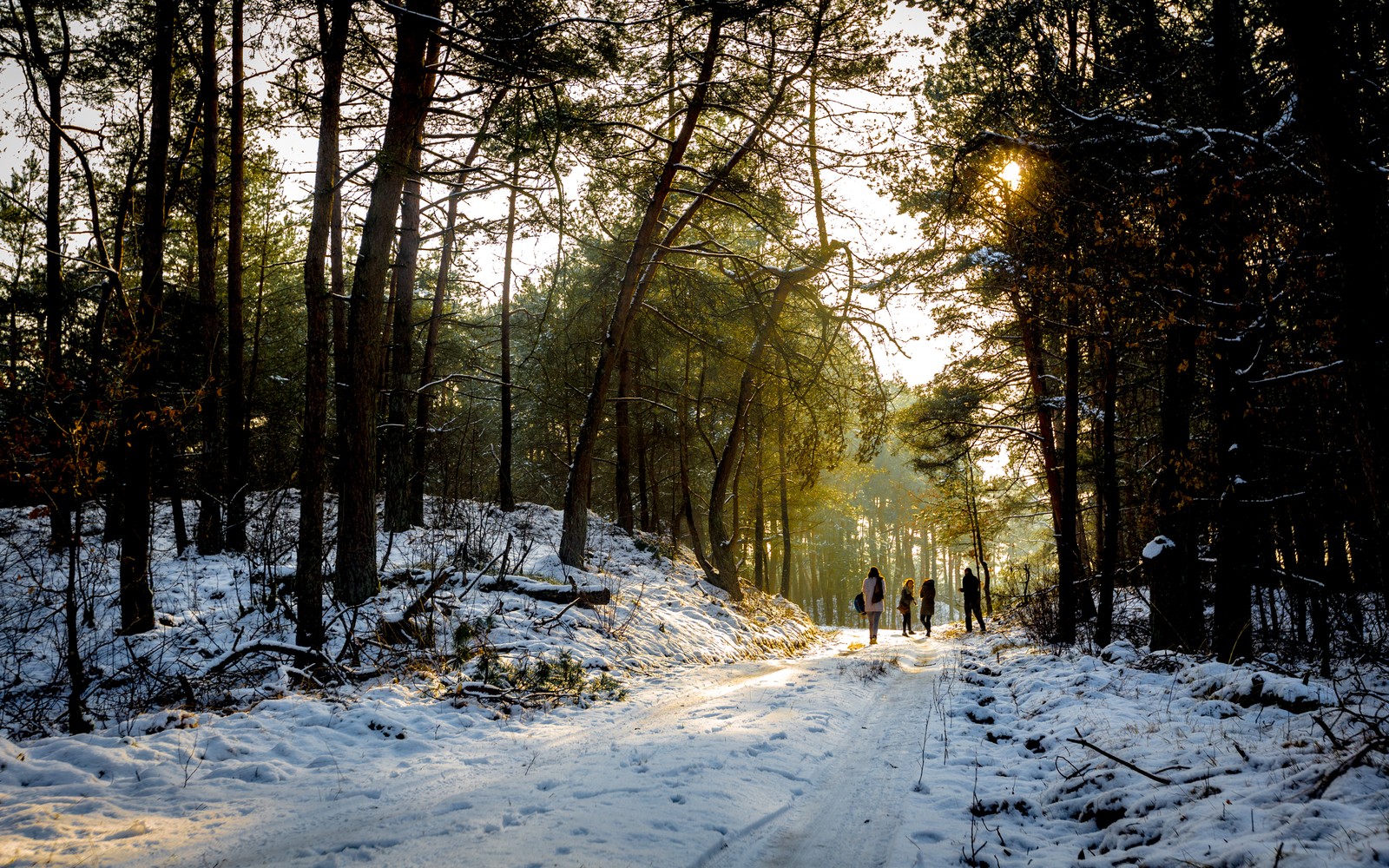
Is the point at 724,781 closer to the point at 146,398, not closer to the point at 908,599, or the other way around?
Answer: the point at 146,398

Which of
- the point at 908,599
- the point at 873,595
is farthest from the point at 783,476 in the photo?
the point at 873,595

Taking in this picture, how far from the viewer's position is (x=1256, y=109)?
766 cm

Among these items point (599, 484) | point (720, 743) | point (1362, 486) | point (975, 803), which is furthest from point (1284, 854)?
point (599, 484)

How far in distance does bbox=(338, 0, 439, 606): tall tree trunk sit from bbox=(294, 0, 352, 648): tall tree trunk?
69cm

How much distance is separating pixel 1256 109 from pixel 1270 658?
20.6ft

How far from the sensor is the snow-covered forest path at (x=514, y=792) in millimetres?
3365

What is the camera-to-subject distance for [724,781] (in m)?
4.48

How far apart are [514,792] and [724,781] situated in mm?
1386

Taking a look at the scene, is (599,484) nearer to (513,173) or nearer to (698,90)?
(698,90)

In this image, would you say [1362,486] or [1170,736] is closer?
[1170,736]

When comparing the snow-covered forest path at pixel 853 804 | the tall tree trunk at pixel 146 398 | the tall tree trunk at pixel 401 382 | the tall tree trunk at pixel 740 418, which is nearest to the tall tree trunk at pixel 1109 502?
the snow-covered forest path at pixel 853 804

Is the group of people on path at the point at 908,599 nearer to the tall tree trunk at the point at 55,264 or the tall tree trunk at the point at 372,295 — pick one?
the tall tree trunk at the point at 372,295

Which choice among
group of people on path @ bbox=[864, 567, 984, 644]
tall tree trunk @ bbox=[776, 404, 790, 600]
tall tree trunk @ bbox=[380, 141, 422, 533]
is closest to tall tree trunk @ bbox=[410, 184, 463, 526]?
tall tree trunk @ bbox=[380, 141, 422, 533]

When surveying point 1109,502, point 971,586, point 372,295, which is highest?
point 372,295
